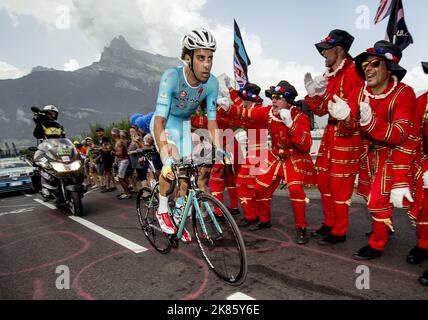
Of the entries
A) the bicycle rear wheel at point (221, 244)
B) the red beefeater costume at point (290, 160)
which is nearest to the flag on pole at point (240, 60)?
the red beefeater costume at point (290, 160)

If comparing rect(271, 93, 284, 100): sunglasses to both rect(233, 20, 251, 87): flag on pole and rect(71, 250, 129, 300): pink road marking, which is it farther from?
rect(233, 20, 251, 87): flag on pole

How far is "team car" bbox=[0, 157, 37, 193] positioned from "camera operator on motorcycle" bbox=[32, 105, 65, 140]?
505 centimetres

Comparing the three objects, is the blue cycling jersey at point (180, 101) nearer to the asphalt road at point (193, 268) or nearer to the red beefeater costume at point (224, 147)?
the red beefeater costume at point (224, 147)

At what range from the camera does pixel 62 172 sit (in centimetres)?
596

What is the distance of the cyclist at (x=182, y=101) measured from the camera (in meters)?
2.88

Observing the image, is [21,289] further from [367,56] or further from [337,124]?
[367,56]

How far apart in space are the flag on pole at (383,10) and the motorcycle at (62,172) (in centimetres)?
780

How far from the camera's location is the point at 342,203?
11.2ft

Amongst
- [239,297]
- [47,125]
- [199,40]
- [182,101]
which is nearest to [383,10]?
[199,40]

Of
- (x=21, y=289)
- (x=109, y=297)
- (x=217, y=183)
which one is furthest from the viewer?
(x=217, y=183)

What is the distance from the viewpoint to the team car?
1034 cm
